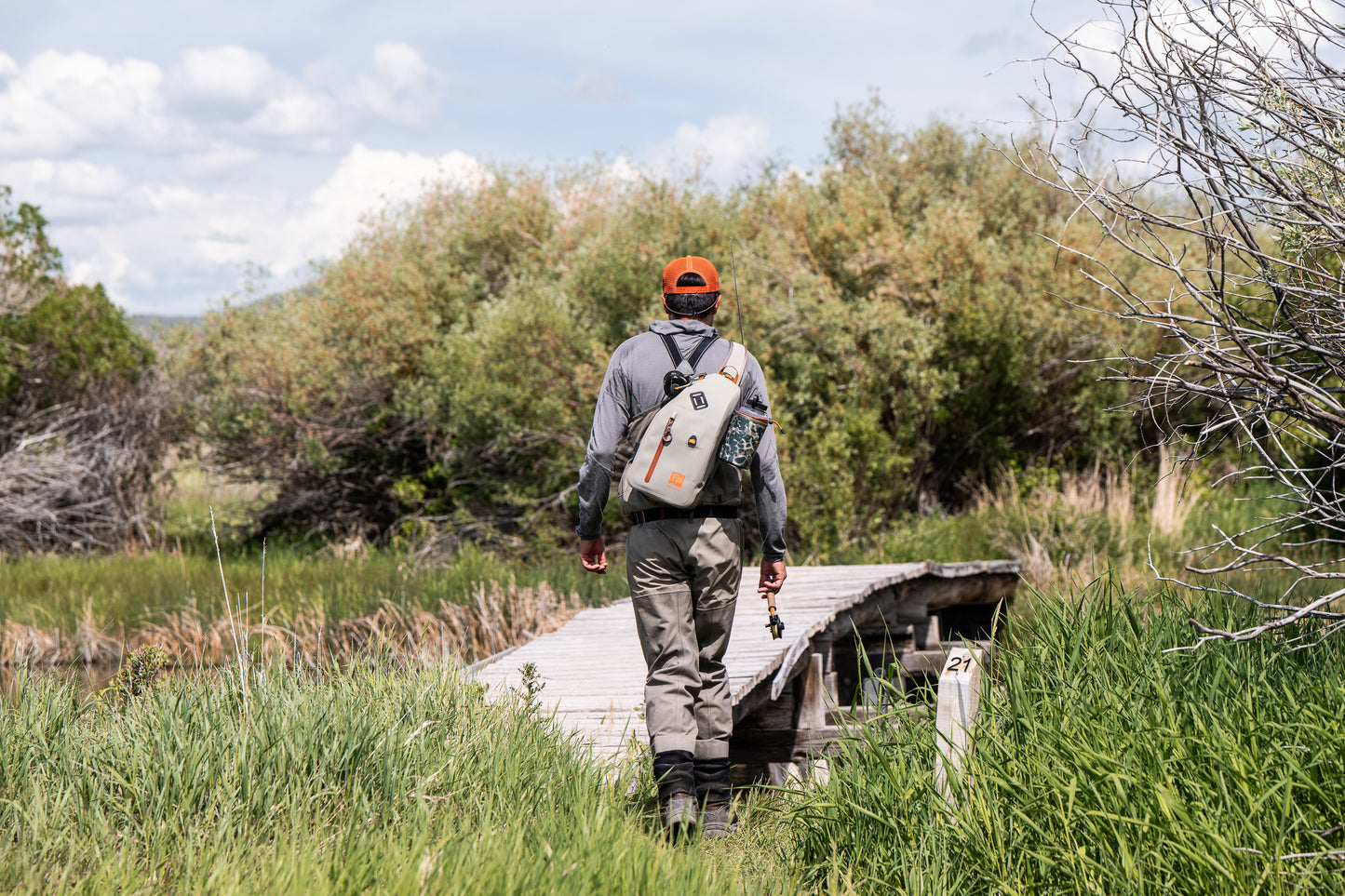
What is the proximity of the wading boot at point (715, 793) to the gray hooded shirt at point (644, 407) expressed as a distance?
3.33 ft

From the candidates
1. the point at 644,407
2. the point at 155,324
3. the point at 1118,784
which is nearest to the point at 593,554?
the point at 644,407

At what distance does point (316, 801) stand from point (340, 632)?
6.06 meters

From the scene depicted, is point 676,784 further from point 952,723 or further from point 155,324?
point 155,324

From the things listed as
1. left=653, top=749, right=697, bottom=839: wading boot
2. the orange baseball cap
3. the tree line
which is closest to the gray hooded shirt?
the orange baseball cap

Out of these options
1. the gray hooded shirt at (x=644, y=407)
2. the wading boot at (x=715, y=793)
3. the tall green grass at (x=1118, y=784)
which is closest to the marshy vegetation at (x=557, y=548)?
the tall green grass at (x=1118, y=784)

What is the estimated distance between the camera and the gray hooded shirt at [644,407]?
14.0ft

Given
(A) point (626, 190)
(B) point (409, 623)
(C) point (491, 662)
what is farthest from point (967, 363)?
(C) point (491, 662)

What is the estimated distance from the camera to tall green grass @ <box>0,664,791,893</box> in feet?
9.21

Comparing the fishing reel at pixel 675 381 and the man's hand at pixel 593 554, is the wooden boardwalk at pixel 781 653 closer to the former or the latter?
the man's hand at pixel 593 554

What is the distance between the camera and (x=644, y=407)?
429 centimetres

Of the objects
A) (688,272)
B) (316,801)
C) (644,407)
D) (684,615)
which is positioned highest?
(688,272)

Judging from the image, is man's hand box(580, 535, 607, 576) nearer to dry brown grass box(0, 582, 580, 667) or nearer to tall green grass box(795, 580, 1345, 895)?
tall green grass box(795, 580, 1345, 895)

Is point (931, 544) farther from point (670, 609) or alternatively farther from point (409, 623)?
point (670, 609)

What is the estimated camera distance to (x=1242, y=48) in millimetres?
3684
